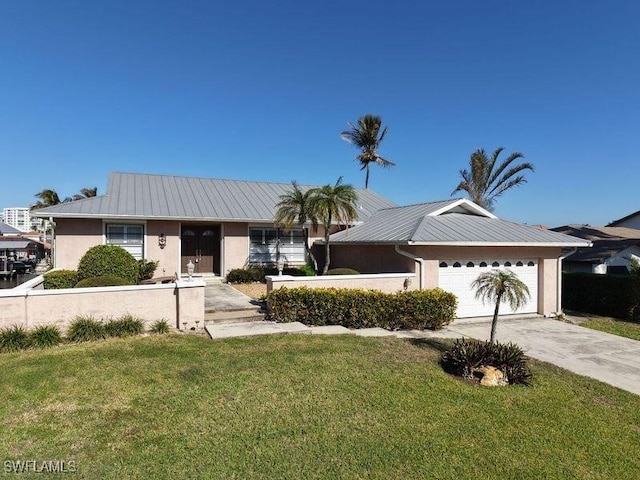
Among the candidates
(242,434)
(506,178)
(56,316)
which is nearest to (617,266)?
(506,178)

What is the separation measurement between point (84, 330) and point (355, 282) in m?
6.86

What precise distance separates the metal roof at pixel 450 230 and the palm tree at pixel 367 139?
16629 mm

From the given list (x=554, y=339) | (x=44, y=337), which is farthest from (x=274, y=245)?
(x=554, y=339)

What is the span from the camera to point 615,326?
12.6 m

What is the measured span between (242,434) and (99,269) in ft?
33.8

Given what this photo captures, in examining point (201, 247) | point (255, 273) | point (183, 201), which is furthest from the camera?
point (201, 247)

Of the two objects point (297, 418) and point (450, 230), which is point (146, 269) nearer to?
point (450, 230)

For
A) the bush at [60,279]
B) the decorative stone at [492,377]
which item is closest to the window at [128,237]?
the bush at [60,279]

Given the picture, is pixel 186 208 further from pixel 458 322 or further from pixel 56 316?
pixel 458 322

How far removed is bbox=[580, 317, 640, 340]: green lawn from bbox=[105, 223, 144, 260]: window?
54.1 ft

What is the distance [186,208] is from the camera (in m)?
17.4

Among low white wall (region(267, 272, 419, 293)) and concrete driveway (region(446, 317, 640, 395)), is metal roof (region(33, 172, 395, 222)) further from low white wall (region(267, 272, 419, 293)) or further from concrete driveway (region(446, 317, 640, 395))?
concrete driveway (region(446, 317, 640, 395))

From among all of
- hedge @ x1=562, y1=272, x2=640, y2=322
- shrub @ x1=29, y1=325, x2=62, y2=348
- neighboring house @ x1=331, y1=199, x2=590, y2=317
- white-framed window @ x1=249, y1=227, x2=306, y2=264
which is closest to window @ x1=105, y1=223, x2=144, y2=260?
white-framed window @ x1=249, y1=227, x2=306, y2=264

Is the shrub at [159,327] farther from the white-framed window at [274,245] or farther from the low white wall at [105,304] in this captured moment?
the white-framed window at [274,245]
